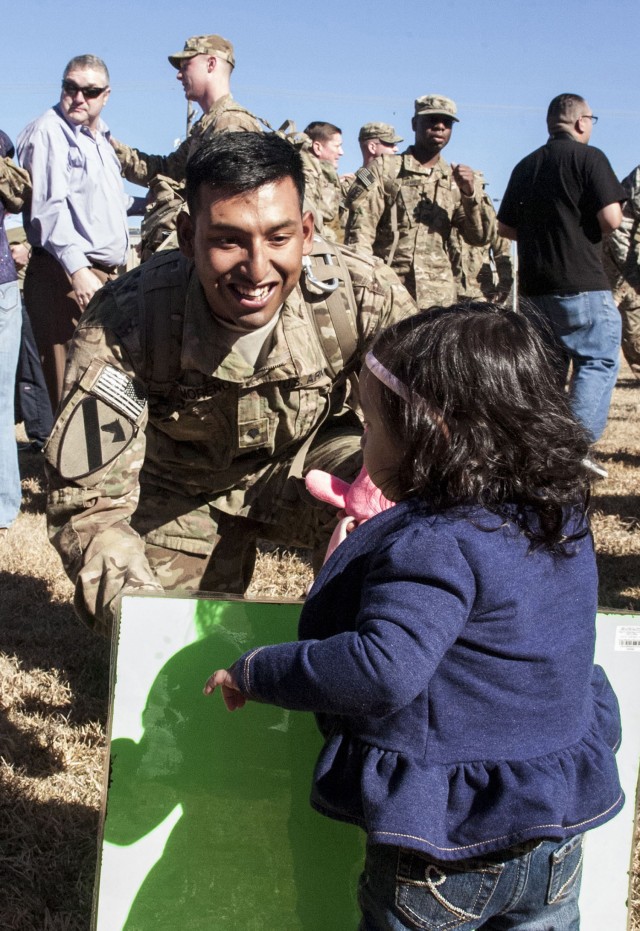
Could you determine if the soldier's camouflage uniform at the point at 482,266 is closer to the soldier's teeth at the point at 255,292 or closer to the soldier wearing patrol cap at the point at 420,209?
the soldier wearing patrol cap at the point at 420,209

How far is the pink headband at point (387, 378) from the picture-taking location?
58.7 inches

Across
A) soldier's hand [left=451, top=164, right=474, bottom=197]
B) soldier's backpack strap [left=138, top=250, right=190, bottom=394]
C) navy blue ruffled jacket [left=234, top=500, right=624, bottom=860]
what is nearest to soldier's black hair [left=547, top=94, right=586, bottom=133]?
soldier's hand [left=451, top=164, right=474, bottom=197]

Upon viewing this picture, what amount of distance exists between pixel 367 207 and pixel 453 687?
19.0 ft

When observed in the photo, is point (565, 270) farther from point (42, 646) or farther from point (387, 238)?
point (42, 646)

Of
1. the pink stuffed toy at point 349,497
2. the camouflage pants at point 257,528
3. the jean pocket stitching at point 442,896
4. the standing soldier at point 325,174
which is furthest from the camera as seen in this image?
the standing soldier at point 325,174

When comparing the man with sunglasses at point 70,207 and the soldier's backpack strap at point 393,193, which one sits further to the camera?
the soldier's backpack strap at point 393,193

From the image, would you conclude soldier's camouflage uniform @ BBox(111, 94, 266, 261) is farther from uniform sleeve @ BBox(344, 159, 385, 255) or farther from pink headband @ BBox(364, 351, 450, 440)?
pink headband @ BBox(364, 351, 450, 440)

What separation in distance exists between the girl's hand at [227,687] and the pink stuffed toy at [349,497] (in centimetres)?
48

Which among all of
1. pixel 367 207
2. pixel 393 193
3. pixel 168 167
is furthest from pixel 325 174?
pixel 168 167

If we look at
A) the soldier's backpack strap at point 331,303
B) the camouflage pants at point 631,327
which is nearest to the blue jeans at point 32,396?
the camouflage pants at point 631,327

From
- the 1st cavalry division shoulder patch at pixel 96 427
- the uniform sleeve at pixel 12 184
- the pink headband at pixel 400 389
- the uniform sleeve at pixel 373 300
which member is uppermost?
the uniform sleeve at pixel 12 184

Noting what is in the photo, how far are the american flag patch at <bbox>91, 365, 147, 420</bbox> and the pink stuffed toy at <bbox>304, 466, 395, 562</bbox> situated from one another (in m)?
0.60

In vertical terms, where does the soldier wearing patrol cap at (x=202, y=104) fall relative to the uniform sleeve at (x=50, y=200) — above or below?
above

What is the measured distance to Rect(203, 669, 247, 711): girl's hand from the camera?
151 cm
